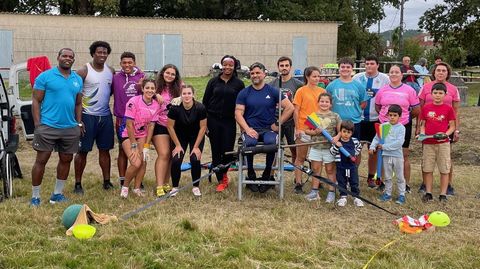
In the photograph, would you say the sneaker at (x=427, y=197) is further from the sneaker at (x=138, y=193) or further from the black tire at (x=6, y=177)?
the black tire at (x=6, y=177)

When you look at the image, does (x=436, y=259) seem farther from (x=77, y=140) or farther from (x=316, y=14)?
(x=316, y=14)

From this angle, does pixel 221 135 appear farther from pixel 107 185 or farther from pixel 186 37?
pixel 186 37

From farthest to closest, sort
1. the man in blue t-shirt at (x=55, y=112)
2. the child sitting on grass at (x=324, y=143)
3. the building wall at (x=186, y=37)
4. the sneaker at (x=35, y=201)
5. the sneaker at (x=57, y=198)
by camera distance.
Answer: the building wall at (x=186, y=37) → the child sitting on grass at (x=324, y=143) → the sneaker at (x=57, y=198) → the sneaker at (x=35, y=201) → the man in blue t-shirt at (x=55, y=112)

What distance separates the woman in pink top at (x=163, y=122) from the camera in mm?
6457

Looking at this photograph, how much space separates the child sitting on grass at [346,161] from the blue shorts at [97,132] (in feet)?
8.73

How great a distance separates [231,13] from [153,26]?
9482 mm

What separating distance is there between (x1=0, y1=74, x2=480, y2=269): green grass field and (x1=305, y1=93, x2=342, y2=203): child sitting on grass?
16 cm

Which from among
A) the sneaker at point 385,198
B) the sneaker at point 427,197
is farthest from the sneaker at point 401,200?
the sneaker at point 427,197

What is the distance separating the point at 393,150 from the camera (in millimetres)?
6293

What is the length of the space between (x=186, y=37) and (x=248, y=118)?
20720mm

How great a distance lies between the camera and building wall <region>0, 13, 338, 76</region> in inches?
984

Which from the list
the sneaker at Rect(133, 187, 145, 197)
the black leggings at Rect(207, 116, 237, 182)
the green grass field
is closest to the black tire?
the green grass field

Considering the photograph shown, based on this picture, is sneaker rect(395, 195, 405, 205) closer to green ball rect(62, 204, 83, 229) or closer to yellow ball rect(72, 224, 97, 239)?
yellow ball rect(72, 224, 97, 239)

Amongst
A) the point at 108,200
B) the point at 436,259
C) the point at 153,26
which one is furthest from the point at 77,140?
the point at 153,26
